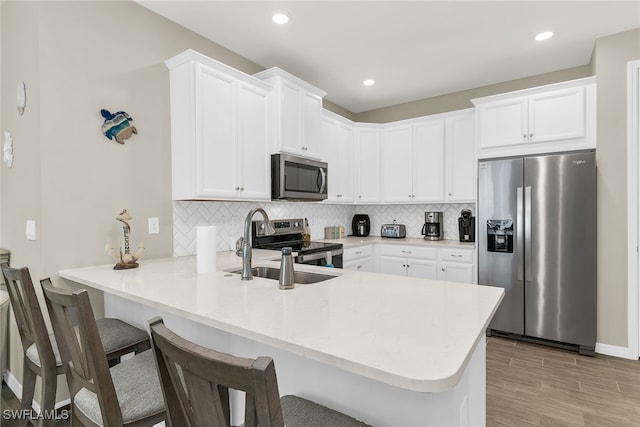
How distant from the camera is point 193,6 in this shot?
2.43 meters

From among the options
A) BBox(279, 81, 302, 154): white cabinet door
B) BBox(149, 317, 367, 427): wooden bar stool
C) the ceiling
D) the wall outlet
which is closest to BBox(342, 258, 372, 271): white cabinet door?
BBox(279, 81, 302, 154): white cabinet door

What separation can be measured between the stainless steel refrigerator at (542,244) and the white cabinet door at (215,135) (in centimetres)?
246

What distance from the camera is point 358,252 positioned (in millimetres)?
3916

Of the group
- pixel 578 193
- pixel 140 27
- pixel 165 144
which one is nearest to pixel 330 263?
pixel 165 144

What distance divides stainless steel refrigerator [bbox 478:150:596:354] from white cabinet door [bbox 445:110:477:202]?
1.64 feet

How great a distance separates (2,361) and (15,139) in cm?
160

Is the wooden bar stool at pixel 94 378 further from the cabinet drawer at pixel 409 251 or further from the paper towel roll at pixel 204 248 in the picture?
the cabinet drawer at pixel 409 251

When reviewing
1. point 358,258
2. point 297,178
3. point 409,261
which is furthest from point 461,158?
point 297,178

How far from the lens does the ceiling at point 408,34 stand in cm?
246

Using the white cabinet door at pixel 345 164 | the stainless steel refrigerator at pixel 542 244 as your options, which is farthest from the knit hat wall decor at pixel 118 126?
the stainless steel refrigerator at pixel 542 244

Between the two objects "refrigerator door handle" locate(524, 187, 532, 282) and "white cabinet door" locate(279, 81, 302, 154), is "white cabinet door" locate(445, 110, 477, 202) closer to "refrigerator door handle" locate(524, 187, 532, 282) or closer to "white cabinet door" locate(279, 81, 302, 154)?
"refrigerator door handle" locate(524, 187, 532, 282)

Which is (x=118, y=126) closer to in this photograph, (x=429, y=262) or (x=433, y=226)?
(x=429, y=262)

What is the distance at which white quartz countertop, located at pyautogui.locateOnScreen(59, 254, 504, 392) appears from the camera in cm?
80

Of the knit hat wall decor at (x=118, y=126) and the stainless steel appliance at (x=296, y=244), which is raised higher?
the knit hat wall decor at (x=118, y=126)
